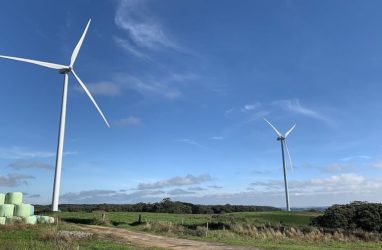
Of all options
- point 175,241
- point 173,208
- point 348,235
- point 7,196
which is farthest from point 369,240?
point 173,208

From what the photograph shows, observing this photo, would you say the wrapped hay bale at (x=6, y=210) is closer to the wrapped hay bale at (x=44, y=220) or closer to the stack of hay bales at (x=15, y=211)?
the stack of hay bales at (x=15, y=211)

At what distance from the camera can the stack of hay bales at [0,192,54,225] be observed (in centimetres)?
3744

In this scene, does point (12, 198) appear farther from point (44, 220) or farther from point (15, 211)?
point (44, 220)

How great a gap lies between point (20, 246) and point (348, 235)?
3352 centimetres

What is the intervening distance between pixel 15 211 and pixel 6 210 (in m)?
1.43

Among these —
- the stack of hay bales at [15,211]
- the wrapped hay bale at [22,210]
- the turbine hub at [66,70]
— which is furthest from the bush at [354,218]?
the wrapped hay bale at [22,210]

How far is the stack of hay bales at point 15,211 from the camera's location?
37438mm

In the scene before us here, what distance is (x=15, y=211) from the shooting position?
39.0 meters

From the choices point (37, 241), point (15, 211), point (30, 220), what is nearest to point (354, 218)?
point (30, 220)

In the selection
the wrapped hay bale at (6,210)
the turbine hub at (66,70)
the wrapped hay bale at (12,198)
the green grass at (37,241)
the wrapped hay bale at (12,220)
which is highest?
the turbine hub at (66,70)

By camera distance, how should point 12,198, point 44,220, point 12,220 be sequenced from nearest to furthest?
1. point 12,220
2. point 44,220
3. point 12,198

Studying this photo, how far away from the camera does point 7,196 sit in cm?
4091

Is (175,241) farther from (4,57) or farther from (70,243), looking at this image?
(4,57)

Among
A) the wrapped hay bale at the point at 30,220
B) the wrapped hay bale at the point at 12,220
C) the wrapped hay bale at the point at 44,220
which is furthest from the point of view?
the wrapped hay bale at the point at 44,220
